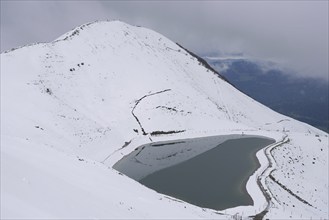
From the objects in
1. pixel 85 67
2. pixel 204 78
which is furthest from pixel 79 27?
pixel 204 78

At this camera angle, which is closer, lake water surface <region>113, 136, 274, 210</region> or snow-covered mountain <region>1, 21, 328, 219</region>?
snow-covered mountain <region>1, 21, 328, 219</region>

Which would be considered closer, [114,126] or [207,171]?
[207,171]

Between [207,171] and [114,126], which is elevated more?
[114,126]

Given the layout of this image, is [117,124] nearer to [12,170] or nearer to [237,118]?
[237,118]

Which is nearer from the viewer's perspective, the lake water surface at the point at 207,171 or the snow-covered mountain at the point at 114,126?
the snow-covered mountain at the point at 114,126
